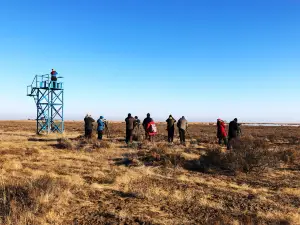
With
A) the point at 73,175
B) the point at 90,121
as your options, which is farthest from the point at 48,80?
the point at 73,175

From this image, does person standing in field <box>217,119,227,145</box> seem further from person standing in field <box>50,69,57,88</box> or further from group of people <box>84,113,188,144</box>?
person standing in field <box>50,69,57,88</box>

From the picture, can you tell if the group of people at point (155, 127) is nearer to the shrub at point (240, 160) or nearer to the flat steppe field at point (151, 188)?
the flat steppe field at point (151, 188)

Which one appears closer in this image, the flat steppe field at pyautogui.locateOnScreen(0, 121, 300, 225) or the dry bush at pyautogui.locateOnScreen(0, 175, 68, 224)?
the dry bush at pyautogui.locateOnScreen(0, 175, 68, 224)

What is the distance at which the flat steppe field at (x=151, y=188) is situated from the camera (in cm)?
601

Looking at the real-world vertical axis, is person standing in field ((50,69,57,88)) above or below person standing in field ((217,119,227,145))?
above

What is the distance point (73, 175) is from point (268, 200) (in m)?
6.03

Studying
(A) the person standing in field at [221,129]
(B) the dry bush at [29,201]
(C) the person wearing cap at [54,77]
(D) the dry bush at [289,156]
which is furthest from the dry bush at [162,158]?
(C) the person wearing cap at [54,77]

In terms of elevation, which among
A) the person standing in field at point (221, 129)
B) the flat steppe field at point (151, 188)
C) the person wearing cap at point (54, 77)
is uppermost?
the person wearing cap at point (54, 77)

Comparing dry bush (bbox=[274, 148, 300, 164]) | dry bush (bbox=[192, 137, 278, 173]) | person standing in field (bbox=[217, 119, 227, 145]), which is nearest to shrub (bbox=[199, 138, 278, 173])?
dry bush (bbox=[192, 137, 278, 173])

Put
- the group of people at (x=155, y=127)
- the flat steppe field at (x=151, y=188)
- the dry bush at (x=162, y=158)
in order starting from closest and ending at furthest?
the flat steppe field at (x=151, y=188), the dry bush at (x=162, y=158), the group of people at (x=155, y=127)

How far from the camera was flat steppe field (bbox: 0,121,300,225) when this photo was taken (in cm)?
601

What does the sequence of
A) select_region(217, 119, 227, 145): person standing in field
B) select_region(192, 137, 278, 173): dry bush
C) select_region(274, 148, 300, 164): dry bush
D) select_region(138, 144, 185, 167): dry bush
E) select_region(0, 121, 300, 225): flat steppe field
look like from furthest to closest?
select_region(217, 119, 227, 145): person standing in field → select_region(274, 148, 300, 164): dry bush → select_region(138, 144, 185, 167): dry bush → select_region(192, 137, 278, 173): dry bush → select_region(0, 121, 300, 225): flat steppe field

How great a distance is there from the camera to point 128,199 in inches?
286

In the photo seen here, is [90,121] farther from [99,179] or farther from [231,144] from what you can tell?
[99,179]
